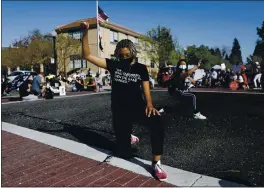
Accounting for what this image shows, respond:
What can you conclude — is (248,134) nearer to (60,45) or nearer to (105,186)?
(105,186)

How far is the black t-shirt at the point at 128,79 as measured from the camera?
351cm

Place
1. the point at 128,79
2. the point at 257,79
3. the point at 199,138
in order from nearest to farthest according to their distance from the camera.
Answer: the point at 128,79 < the point at 199,138 < the point at 257,79

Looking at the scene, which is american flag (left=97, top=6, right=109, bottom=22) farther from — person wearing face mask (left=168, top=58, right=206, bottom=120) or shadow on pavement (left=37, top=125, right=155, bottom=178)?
shadow on pavement (left=37, top=125, right=155, bottom=178)

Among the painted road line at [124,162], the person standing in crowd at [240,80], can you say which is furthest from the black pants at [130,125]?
the person standing in crowd at [240,80]

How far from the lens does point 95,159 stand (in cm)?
387

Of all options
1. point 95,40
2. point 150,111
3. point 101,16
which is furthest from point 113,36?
point 150,111

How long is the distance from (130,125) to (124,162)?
0.55 meters

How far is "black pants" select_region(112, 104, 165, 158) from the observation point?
3277 millimetres

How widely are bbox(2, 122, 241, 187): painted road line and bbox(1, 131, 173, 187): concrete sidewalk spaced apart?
0.12m

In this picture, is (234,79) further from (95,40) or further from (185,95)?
(95,40)

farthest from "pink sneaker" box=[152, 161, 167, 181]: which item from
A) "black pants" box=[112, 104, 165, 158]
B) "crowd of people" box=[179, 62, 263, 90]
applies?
"crowd of people" box=[179, 62, 263, 90]

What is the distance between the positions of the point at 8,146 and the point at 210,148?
3.67 m

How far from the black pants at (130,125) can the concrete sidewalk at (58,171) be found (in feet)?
1.27

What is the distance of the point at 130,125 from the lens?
149 inches
